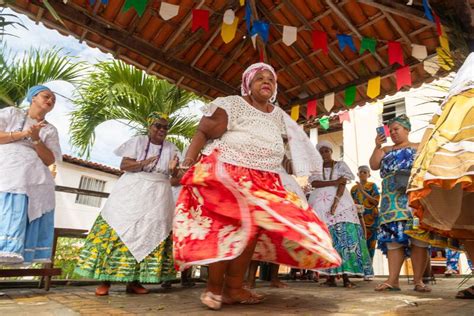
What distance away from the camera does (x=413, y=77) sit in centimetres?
459

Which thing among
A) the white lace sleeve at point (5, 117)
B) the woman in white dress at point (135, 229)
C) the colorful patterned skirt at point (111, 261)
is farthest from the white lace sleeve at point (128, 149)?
the white lace sleeve at point (5, 117)

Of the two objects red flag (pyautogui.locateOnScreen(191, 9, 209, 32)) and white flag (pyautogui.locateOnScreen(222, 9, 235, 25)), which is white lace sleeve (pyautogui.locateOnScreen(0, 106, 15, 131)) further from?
white flag (pyautogui.locateOnScreen(222, 9, 235, 25))

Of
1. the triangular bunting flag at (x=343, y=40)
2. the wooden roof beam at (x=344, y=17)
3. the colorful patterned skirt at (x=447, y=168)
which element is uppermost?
the wooden roof beam at (x=344, y=17)

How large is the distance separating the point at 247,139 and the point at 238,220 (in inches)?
23.4

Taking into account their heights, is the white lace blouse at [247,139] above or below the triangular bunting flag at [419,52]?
below

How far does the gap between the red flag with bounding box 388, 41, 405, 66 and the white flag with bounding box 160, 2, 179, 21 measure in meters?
2.47

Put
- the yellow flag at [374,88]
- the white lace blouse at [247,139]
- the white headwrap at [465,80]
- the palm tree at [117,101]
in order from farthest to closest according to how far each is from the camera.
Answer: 1. the palm tree at [117,101]
2. the yellow flag at [374,88]
3. the white lace blouse at [247,139]
4. the white headwrap at [465,80]

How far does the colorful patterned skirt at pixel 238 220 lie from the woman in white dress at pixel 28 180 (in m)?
1.30

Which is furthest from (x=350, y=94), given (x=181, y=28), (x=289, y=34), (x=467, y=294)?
(x=467, y=294)

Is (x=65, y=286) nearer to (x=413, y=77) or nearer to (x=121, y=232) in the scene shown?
(x=121, y=232)

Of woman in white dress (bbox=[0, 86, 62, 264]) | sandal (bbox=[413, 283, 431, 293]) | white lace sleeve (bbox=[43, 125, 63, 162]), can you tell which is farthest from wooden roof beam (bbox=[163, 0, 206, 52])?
sandal (bbox=[413, 283, 431, 293])

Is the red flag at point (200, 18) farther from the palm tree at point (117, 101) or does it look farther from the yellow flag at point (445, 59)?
the palm tree at point (117, 101)

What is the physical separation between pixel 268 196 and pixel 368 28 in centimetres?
290

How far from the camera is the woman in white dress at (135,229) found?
3074 millimetres
